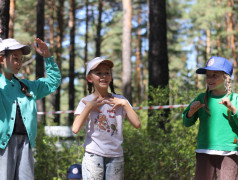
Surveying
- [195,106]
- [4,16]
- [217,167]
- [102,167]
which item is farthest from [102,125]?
[4,16]

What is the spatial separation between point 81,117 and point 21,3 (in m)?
20.8

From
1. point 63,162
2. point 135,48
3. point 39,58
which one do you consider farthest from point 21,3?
point 63,162

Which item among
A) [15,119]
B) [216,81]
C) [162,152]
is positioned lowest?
[162,152]

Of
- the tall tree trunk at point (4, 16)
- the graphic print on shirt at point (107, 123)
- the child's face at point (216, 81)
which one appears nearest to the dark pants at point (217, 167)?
the child's face at point (216, 81)

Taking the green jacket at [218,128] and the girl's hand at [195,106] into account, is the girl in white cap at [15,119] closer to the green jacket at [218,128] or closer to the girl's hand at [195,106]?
the girl's hand at [195,106]

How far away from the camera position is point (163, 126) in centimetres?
657

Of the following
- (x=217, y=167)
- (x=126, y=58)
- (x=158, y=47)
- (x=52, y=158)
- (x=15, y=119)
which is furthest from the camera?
(x=126, y=58)

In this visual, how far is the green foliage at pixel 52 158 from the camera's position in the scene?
6.39m

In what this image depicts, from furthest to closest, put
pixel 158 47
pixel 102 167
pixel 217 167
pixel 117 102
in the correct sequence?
pixel 158 47
pixel 217 167
pixel 117 102
pixel 102 167

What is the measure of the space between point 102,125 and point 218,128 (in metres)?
1.20

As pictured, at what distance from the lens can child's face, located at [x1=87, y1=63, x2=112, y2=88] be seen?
3.75 m

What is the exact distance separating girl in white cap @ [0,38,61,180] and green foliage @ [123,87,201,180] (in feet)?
9.72

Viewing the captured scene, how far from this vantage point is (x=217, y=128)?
148 inches

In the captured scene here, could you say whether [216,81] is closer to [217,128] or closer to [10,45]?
[217,128]
